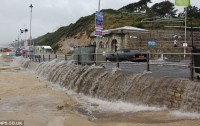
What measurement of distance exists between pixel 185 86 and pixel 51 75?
1160 centimetres

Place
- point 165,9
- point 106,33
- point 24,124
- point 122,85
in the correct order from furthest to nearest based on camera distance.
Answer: point 165,9 < point 106,33 < point 122,85 < point 24,124

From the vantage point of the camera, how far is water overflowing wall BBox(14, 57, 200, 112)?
7.14 m

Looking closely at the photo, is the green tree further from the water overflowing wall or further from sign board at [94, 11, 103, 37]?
the water overflowing wall

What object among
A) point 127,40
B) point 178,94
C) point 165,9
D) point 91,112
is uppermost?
point 165,9

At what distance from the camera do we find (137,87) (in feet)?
29.1

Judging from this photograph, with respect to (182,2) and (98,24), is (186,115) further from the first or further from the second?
(98,24)

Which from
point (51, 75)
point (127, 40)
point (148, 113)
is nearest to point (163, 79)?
point (148, 113)

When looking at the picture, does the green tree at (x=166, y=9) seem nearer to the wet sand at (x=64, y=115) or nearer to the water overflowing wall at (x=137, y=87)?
the water overflowing wall at (x=137, y=87)

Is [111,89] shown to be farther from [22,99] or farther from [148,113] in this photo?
[22,99]

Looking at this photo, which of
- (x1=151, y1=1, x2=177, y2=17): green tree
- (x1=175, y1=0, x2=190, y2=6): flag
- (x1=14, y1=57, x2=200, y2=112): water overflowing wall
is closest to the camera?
(x1=14, y1=57, x2=200, y2=112): water overflowing wall

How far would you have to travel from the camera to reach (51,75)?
17.2m

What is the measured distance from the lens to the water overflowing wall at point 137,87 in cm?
714

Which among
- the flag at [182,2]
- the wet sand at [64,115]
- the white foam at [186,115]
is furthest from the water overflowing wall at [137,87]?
the flag at [182,2]

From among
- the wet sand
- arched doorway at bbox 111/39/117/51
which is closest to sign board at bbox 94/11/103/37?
the wet sand
